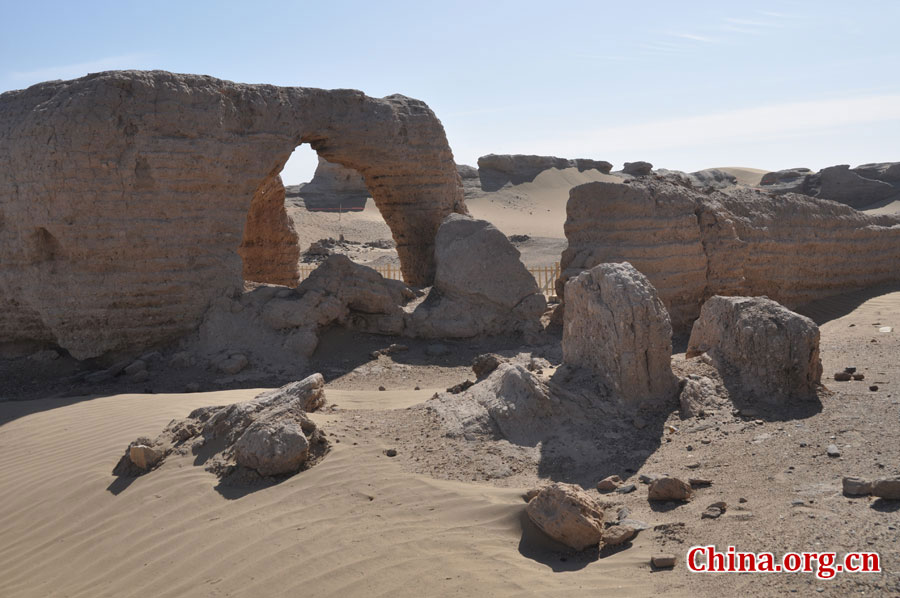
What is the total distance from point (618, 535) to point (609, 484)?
0.80 metres

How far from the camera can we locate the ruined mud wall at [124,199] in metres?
8.93

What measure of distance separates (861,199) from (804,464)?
73.6 ft

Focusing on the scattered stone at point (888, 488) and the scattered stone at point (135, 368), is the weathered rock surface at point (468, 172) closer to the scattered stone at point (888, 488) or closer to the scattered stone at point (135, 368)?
the scattered stone at point (135, 368)

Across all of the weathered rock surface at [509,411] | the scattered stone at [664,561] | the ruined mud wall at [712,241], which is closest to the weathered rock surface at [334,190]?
the ruined mud wall at [712,241]

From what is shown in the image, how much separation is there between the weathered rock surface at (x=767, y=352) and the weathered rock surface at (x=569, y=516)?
2490 mm

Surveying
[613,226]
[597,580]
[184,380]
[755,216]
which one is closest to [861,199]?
[755,216]

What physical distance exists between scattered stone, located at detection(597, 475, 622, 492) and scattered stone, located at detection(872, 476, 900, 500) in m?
1.49

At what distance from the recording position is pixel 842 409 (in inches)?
223

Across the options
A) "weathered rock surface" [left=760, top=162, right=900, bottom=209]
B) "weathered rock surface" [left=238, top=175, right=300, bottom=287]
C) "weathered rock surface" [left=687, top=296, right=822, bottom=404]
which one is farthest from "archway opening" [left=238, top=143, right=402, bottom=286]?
"weathered rock surface" [left=760, top=162, right=900, bottom=209]

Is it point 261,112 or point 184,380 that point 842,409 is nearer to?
point 184,380

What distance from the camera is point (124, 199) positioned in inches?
358

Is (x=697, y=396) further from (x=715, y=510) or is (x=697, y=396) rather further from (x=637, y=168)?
(x=637, y=168)

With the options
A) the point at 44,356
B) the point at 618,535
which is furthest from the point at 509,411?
the point at 44,356

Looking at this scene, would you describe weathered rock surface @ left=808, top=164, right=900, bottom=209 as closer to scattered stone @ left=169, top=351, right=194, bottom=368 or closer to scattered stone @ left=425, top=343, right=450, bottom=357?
scattered stone @ left=425, top=343, right=450, bottom=357
